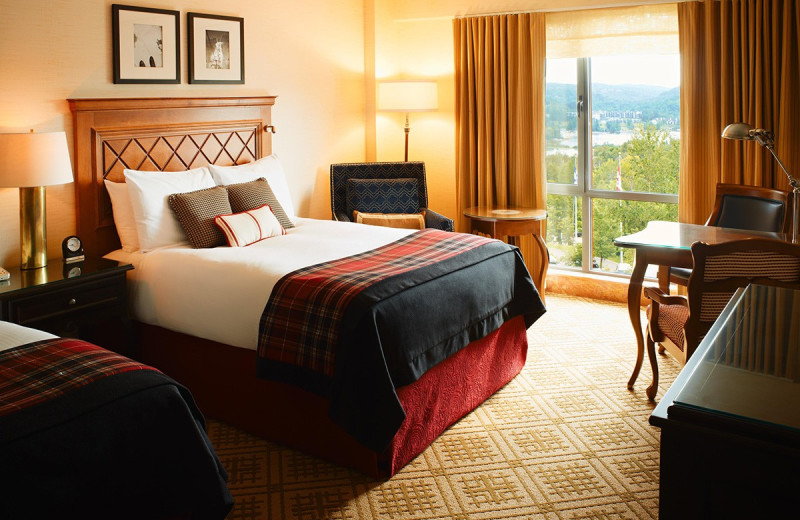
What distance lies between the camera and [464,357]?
3.77 m

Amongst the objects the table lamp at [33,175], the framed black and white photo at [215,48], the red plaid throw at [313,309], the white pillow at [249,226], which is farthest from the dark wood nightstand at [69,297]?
the framed black and white photo at [215,48]

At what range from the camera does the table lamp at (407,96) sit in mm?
6051

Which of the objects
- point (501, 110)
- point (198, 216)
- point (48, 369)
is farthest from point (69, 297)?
point (501, 110)

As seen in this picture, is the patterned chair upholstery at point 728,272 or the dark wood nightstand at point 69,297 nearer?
the patterned chair upholstery at point 728,272

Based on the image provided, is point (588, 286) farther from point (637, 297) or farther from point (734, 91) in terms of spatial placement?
point (637, 297)

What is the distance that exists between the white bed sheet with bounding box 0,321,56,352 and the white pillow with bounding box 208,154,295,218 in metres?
2.17

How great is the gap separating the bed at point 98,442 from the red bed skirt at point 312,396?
1.06 metres

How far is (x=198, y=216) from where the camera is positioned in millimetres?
4199

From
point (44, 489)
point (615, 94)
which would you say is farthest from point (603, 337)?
point (44, 489)

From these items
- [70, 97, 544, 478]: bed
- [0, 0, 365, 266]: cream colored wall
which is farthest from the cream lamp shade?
[70, 97, 544, 478]: bed

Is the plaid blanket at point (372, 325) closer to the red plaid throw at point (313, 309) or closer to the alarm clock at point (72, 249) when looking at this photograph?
the red plaid throw at point (313, 309)

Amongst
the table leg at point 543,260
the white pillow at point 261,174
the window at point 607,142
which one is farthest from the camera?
the window at point 607,142

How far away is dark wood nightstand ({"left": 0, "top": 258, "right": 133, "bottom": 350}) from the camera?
3406mm

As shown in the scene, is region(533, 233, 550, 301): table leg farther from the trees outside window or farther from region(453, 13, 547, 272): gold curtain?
the trees outside window
